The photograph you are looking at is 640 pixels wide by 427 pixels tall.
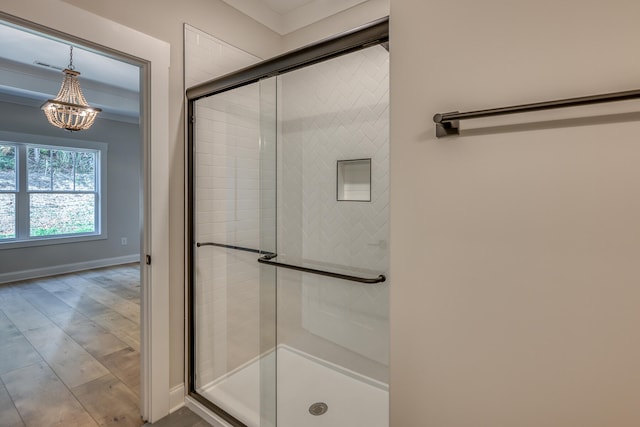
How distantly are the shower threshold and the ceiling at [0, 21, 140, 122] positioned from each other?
2901 mm

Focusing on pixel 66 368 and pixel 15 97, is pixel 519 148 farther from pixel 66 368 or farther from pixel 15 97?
pixel 15 97

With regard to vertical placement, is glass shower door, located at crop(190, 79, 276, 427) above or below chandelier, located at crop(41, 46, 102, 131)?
below

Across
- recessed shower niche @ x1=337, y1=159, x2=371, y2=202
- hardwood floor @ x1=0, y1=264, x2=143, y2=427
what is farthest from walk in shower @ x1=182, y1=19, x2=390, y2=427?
hardwood floor @ x1=0, y1=264, x2=143, y2=427

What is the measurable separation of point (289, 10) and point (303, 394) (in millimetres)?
2736

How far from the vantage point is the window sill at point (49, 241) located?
4.39m

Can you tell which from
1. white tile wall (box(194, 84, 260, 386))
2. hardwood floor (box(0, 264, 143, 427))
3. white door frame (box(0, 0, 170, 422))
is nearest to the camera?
white door frame (box(0, 0, 170, 422))

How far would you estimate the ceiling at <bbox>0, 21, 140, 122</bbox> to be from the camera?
311cm

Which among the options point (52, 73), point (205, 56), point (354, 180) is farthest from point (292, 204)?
point (52, 73)

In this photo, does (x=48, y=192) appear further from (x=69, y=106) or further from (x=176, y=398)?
(x=176, y=398)

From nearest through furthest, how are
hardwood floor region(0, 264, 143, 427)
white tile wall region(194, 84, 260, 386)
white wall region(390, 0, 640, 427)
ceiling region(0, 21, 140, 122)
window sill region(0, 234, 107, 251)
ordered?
white wall region(390, 0, 640, 427), hardwood floor region(0, 264, 143, 427), white tile wall region(194, 84, 260, 386), ceiling region(0, 21, 140, 122), window sill region(0, 234, 107, 251)

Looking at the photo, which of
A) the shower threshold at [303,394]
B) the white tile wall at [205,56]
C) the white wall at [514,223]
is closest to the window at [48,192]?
the white tile wall at [205,56]

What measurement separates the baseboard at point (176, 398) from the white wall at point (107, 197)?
4095 millimetres

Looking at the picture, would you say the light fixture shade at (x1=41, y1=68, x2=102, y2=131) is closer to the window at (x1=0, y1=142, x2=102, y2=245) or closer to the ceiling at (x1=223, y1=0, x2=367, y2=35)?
the window at (x1=0, y1=142, x2=102, y2=245)

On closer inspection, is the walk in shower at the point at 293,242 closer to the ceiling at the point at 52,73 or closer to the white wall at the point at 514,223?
the white wall at the point at 514,223
